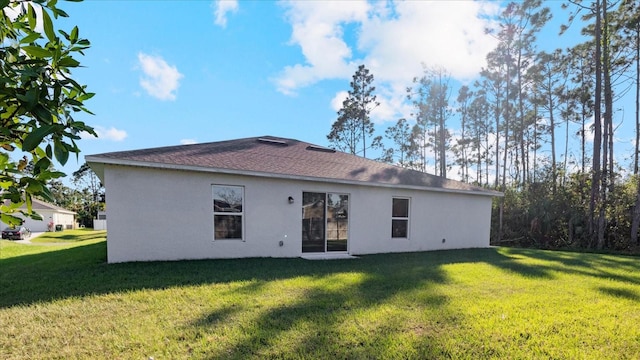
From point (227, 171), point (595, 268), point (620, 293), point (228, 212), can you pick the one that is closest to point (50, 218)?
point (228, 212)

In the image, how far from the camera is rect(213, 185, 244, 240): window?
8086 millimetres

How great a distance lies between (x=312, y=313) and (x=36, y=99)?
3.67 meters

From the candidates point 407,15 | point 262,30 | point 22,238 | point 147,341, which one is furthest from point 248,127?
point 22,238

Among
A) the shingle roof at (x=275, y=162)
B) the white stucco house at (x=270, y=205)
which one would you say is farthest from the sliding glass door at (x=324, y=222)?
the shingle roof at (x=275, y=162)

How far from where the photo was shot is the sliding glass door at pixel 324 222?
9.30 m

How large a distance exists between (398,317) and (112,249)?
6393 mm

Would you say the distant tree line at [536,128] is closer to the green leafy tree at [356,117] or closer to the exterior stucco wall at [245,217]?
the green leafy tree at [356,117]

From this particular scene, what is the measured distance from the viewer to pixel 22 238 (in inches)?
926

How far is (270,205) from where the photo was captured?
8609 millimetres

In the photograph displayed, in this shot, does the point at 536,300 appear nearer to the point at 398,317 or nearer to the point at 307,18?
the point at 398,317

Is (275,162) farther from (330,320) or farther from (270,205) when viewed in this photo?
(330,320)

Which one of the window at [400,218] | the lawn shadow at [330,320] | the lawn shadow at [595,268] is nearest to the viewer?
the lawn shadow at [330,320]

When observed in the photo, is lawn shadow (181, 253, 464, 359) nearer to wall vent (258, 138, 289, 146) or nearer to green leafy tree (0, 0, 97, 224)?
green leafy tree (0, 0, 97, 224)

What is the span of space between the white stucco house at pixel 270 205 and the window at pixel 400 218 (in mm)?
34
